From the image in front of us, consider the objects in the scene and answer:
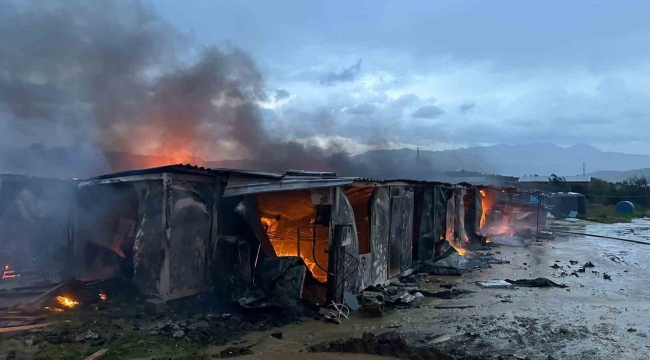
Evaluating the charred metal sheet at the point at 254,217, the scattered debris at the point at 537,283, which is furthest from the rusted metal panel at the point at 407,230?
the charred metal sheet at the point at 254,217

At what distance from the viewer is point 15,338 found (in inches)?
275

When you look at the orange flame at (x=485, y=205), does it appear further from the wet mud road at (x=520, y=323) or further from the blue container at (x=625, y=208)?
the blue container at (x=625, y=208)

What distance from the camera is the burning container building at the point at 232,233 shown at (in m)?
8.82

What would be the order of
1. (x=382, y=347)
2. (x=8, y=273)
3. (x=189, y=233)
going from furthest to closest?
(x=8, y=273), (x=189, y=233), (x=382, y=347)

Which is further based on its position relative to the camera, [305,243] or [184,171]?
[305,243]

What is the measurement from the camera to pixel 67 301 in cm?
873

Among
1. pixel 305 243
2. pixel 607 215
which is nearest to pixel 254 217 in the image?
pixel 305 243

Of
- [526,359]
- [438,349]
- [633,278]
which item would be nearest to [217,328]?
[438,349]

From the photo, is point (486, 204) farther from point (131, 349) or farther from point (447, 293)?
point (131, 349)

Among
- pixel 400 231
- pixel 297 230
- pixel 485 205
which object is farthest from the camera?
pixel 485 205

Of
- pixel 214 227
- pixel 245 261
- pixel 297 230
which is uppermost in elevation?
pixel 214 227

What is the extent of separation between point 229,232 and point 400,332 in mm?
3977

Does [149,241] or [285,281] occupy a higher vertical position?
[149,241]

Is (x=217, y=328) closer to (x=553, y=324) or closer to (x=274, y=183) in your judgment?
(x=274, y=183)
